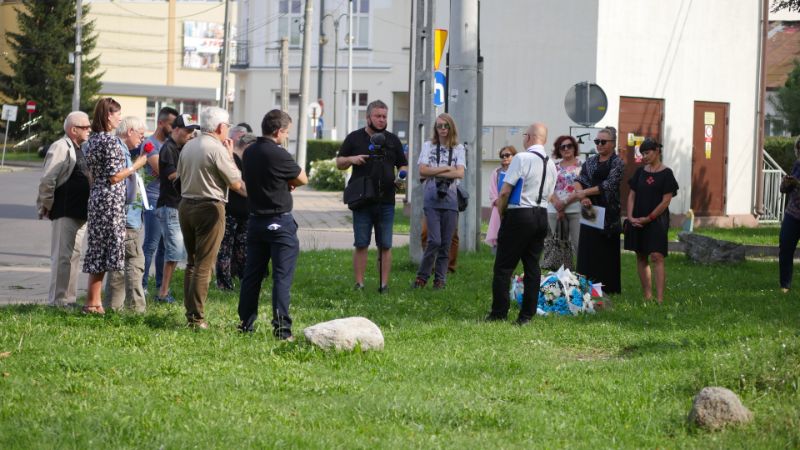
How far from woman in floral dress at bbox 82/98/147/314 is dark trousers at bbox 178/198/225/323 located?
2.72 feet

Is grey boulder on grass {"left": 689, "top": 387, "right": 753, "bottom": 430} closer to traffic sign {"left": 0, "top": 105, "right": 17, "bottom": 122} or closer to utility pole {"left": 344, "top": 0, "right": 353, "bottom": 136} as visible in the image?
utility pole {"left": 344, "top": 0, "right": 353, "bottom": 136}

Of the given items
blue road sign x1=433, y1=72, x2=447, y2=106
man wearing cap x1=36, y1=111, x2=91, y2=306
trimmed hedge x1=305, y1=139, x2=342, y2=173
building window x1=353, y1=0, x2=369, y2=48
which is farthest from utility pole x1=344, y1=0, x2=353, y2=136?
man wearing cap x1=36, y1=111, x2=91, y2=306

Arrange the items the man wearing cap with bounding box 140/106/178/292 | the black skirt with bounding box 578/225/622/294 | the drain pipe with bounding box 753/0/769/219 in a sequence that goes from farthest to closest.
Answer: the drain pipe with bounding box 753/0/769/219 < the black skirt with bounding box 578/225/622/294 < the man wearing cap with bounding box 140/106/178/292

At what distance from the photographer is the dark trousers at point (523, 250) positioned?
35.2ft

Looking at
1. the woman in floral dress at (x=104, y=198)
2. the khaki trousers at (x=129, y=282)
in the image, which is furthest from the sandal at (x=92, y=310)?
the khaki trousers at (x=129, y=282)

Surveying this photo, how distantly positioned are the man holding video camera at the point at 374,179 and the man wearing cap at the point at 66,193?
2996 millimetres

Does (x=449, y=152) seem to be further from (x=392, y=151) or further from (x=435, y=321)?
(x=435, y=321)

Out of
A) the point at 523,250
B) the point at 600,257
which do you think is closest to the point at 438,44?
the point at 600,257

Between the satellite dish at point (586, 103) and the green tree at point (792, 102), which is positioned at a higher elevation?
the green tree at point (792, 102)

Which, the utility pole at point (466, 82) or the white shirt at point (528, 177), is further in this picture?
the utility pole at point (466, 82)

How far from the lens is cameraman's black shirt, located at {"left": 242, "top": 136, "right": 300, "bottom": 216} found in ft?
31.0

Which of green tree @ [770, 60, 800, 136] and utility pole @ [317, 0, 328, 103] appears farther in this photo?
utility pole @ [317, 0, 328, 103]

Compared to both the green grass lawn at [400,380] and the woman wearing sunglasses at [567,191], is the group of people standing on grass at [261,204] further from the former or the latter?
the green grass lawn at [400,380]

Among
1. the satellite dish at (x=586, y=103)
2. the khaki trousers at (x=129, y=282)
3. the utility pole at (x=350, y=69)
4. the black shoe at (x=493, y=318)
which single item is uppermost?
the utility pole at (x=350, y=69)
